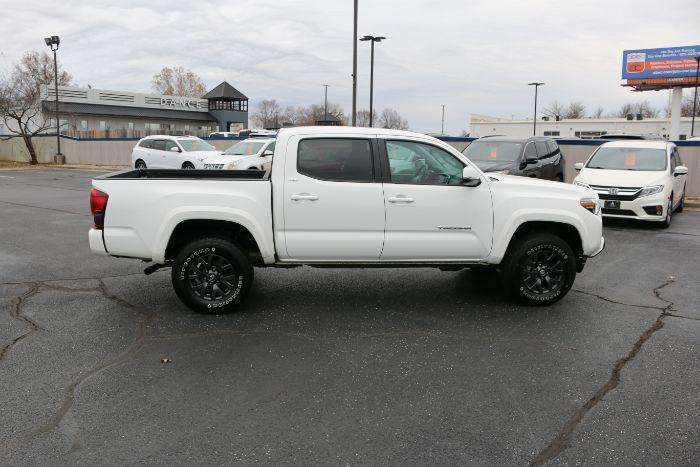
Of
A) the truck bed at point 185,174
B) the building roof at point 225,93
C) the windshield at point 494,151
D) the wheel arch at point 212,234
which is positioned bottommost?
the wheel arch at point 212,234

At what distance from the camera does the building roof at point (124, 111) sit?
191 ft

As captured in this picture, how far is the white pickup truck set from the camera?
18.3 ft

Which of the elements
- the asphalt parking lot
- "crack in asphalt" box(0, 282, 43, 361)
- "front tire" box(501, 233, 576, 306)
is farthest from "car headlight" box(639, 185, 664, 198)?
"crack in asphalt" box(0, 282, 43, 361)

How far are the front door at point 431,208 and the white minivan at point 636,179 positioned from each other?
6646 millimetres

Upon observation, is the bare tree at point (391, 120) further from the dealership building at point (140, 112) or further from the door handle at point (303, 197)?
the door handle at point (303, 197)

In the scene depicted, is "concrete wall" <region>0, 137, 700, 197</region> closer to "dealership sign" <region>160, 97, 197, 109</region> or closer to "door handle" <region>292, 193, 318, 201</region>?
"door handle" <region>292, 193, 318, 201</region>

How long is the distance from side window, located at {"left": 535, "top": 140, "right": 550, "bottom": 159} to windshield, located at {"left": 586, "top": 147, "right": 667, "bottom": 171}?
1364 millimetres

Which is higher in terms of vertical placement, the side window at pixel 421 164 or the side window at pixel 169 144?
the side window at pixel 169 144

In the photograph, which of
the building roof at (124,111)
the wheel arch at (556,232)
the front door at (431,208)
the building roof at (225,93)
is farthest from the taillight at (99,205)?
the building roof at (225,93)

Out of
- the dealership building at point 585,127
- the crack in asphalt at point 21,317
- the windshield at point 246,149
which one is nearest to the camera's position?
the crack in asphalt at point 21,317

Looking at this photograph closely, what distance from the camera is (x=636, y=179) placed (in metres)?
11.7

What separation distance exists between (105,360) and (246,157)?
14.6m

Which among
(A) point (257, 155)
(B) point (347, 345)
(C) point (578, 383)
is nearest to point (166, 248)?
(B) point (347, 345)

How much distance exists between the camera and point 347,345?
16.3 ft
